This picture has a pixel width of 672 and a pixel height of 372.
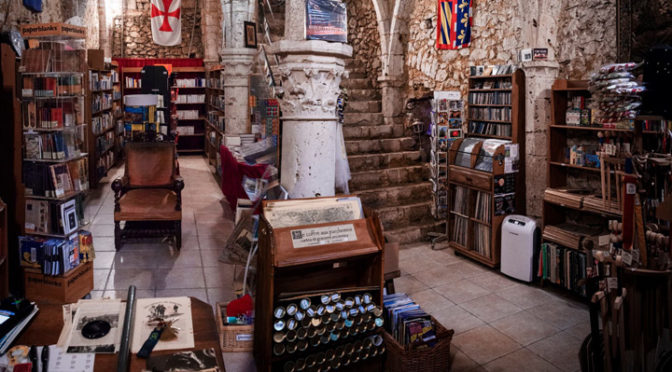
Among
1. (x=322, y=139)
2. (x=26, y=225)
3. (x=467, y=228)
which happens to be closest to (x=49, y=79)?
(x=26, y=225)

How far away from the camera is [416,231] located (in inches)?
254

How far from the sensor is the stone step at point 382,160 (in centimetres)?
704

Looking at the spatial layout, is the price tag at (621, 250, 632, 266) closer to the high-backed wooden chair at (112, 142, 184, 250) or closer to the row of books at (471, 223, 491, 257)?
the row of books at (471, 223, 491, 257)

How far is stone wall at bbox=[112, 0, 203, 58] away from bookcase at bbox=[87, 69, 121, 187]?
3.40 meters

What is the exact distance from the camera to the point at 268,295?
268 cm

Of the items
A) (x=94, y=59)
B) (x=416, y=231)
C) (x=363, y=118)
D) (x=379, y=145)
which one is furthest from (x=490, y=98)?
(x=94, y=59)

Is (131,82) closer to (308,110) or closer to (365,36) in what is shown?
(365,36)

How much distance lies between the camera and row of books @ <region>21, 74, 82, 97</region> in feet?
12.8

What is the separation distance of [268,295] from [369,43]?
7.24 metres

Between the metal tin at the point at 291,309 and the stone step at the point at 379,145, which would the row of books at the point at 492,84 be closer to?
the stone step at the point at 379,145

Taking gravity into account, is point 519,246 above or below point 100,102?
below

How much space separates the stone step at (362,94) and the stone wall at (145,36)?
7.07m

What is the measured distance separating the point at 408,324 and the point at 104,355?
190 cm

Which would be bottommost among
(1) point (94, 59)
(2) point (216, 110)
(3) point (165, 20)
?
(2) point (216, 110)
